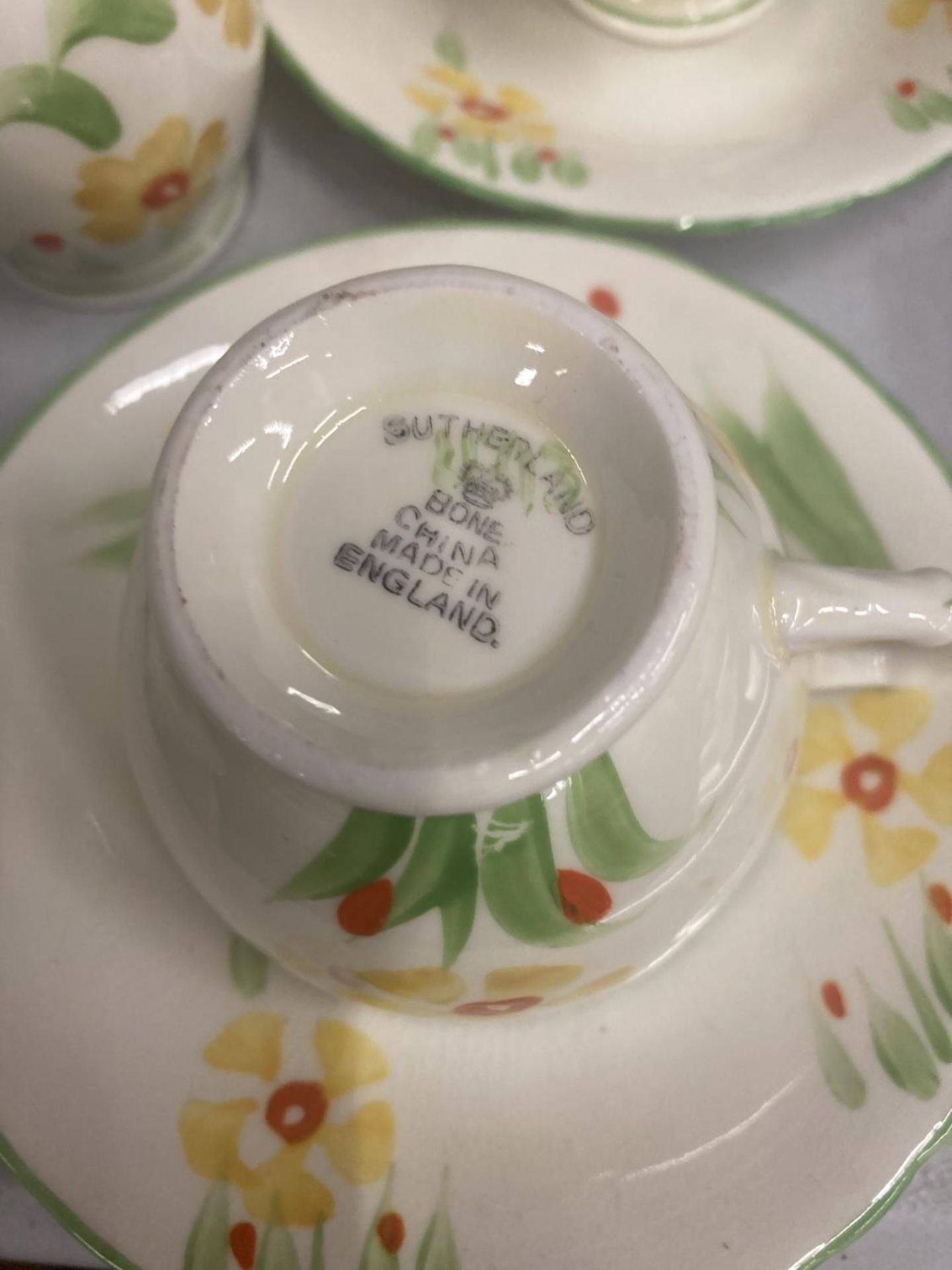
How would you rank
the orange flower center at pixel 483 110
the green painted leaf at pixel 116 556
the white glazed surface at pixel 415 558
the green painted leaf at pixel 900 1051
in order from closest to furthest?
the white glazed surface at pixel 415 558, the green painted leaf at pixel 900 1051, the green painted leaf at pixel 116 556, the orange flower center at pixel 483 110

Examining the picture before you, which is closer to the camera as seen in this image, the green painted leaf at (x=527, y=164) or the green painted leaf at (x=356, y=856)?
the green painted leaf at (x=356, y=856)

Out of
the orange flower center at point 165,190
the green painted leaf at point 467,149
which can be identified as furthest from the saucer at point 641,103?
the orange flower center at point 165,190

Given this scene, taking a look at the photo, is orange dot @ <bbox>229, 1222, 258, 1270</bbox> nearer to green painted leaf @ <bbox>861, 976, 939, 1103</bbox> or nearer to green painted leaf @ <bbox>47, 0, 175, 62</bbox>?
green painted leaf @ <bbox>861, 976, 939, 1103</bbox>

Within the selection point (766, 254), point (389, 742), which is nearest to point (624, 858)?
point (389, 742)

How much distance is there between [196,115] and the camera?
574mm

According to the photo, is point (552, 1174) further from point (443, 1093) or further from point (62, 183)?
point (62, 183)

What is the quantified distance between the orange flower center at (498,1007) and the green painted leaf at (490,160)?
0.45 metres

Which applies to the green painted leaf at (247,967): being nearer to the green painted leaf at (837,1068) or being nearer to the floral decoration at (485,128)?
the green painted leaf at (837,1068)

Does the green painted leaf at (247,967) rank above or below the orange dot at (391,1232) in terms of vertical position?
above

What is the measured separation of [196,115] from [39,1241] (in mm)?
580

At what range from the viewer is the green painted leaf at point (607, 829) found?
1.19 feet

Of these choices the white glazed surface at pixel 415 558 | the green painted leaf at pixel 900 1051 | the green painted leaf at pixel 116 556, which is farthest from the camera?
the green painted leaf at pixel 116 556

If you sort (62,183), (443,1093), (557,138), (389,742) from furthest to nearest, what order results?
(557,138)
(62,183)
(443,1093)
(389,742)

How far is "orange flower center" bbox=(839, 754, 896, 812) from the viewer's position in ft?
1.64
